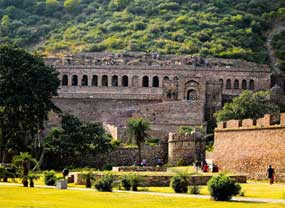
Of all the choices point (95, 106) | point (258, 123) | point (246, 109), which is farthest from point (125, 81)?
point (258, 123)

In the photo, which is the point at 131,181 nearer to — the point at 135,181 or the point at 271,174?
the point at 135,181

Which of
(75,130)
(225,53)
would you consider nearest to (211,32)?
(225,53)

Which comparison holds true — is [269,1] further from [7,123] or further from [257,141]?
[257,141]

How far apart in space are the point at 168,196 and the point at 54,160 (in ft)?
119

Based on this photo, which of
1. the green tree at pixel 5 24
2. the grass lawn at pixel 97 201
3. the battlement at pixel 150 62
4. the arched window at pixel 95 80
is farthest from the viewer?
the green tree at pixel 5 24

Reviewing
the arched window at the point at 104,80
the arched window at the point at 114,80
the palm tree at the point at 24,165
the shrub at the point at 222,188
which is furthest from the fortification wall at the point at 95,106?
the shrub at the point at 222,188

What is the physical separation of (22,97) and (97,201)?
37.4 m

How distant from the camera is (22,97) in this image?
232 ft

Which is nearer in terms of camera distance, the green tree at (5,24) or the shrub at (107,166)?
the shrub at (107,166)

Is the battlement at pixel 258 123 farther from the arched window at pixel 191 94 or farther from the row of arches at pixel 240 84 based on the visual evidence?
the row of arches at pixel 240 84

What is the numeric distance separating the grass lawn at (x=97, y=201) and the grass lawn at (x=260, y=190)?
3540mm

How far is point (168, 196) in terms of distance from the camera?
36.8 metres

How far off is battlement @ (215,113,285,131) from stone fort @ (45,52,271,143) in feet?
75.1

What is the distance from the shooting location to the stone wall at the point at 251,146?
158 feet
